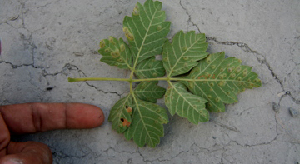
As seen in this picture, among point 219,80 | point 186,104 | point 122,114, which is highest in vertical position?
point 219,80

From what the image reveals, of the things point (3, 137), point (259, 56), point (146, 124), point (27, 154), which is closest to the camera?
point (27, 154)

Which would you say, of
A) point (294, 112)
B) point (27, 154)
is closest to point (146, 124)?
point (27, 154)

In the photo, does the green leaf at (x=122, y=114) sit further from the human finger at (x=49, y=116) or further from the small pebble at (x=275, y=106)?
the small pebble at (x=275, y=106)

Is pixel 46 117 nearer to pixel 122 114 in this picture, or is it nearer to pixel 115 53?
pixel 122 114

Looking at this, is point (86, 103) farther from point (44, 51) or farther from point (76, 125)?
point (44, 51)

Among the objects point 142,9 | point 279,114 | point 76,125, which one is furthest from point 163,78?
point 279,114

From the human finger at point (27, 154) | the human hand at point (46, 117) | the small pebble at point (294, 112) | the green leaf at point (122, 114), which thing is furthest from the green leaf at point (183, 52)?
the human finger at point (27, 154)

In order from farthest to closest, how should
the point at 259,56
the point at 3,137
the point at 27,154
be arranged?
the point at 259,56 → the point at 3,137 → the point at 27,154
